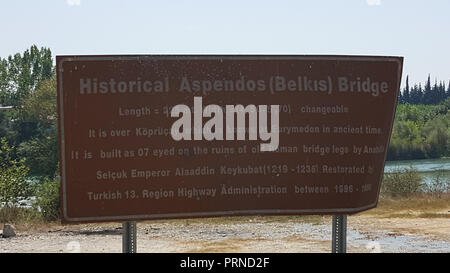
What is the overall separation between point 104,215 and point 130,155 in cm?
77

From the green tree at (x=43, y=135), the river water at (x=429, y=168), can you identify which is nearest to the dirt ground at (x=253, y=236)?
the river water at (x=429, y=168)

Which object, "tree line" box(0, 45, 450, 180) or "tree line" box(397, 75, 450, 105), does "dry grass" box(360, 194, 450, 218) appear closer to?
"tree line" box(0, 45, 450, 180)

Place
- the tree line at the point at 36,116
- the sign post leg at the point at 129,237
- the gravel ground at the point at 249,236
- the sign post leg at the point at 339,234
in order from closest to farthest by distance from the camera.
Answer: the sign post leg at the point at 129,237 < the sign post leg at the point at 339,234 < the gravel ground at the point at 249,236 < the tree line at the point at 36,116

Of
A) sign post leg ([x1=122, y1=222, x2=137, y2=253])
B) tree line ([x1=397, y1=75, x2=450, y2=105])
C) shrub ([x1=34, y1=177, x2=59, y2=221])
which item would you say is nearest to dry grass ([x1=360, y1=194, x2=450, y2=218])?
shrub ([x1=34, y1=177, x2=59, y2=221])

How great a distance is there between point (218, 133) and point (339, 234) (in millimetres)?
2038

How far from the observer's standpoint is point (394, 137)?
8212cm

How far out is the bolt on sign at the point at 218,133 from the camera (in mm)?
8180

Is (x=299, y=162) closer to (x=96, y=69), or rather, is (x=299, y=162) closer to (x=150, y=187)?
(x=150, y=187)

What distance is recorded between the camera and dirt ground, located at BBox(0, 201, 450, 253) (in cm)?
1459

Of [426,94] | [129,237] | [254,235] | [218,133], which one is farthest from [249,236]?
[426,94]

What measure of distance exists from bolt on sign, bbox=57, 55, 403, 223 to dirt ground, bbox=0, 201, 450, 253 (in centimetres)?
545

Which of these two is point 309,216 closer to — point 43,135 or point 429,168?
point 43,135

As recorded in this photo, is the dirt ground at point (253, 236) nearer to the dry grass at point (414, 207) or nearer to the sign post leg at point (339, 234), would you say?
the dry grass at point (414, 207)

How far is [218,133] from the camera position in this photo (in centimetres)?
841
